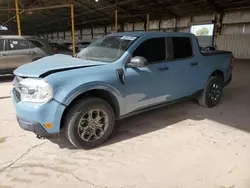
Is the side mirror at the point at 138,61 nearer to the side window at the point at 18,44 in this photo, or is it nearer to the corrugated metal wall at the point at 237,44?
the side window at the point at 18,44

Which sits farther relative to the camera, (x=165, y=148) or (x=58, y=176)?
(x=165, y=148)

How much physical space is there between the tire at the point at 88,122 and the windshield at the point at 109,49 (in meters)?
0.85

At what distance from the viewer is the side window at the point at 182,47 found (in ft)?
13.6

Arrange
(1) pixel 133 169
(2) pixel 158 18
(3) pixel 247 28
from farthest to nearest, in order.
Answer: (2) pixel 158 18
(3) pixel 247 28
(1) pixel 133 169

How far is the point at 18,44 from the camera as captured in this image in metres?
8.30

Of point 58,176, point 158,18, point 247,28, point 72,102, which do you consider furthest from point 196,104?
point 158,18

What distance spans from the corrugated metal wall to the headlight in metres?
17.0

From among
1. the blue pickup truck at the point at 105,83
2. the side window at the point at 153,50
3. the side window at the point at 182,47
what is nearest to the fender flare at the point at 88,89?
the blue pickup truck at the point at 105,83

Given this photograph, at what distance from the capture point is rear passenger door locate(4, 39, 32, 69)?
318 inches

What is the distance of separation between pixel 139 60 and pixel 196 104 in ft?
9.25

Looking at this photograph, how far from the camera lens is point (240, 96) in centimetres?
609

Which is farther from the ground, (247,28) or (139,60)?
(247,28)

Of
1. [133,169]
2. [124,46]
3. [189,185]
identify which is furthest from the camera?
[124,46]

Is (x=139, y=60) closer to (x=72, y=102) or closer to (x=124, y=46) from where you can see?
(x=124, y=46)
